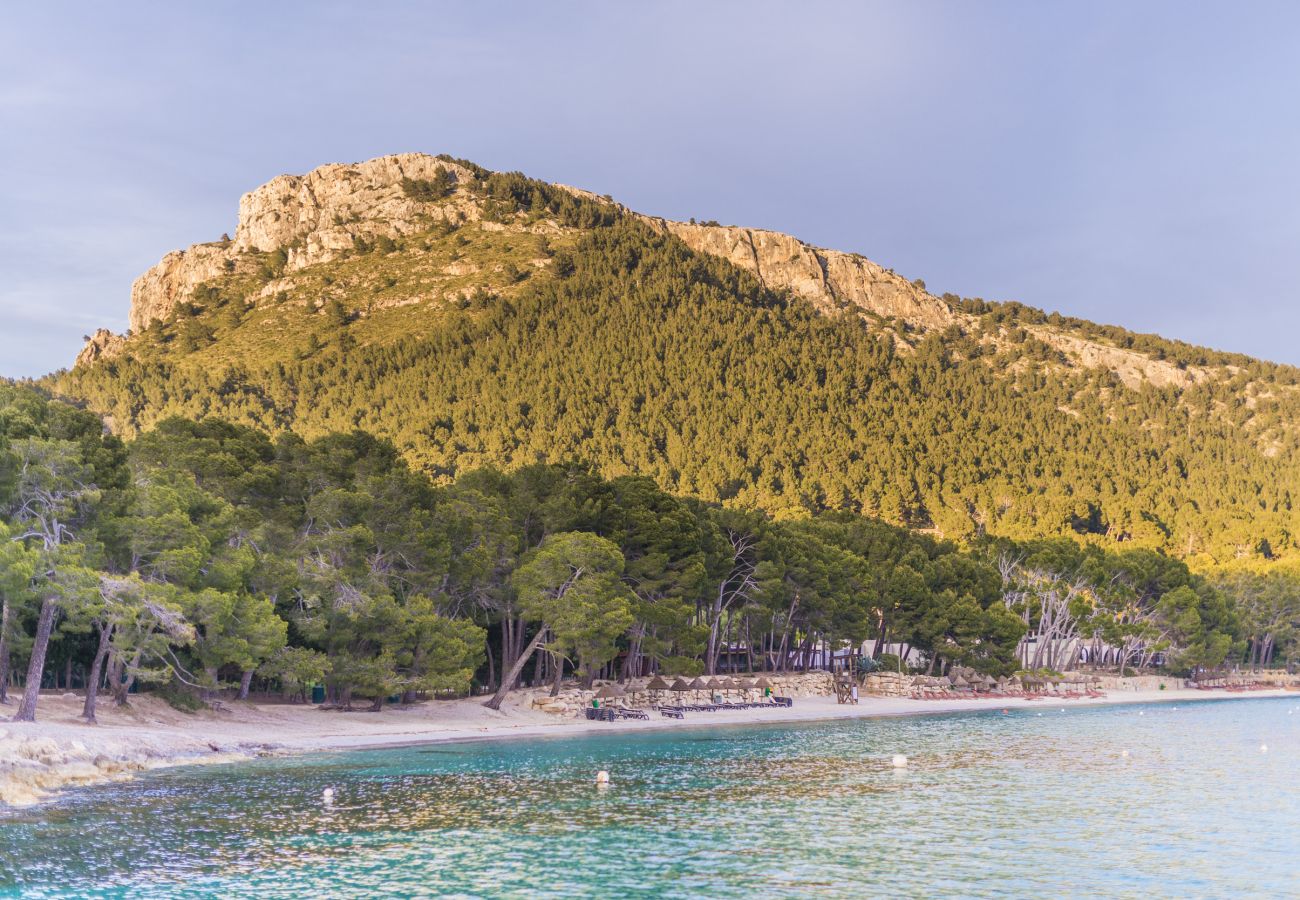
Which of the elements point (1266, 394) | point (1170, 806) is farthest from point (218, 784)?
point (1266, 394)

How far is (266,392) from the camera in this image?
466 ft

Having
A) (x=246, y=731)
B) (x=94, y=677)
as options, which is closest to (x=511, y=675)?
(x=246, y=731)

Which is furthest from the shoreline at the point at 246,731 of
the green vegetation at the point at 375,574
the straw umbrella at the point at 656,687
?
the straw umbrella at the point at 656,687

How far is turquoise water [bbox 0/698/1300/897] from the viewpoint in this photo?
62.3ft

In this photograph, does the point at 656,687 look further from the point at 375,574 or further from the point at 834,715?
the point at 375,574

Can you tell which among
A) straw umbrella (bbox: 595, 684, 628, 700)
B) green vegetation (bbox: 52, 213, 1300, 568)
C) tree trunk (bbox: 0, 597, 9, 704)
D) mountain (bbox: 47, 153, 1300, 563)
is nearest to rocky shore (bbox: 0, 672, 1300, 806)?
straw umbrella (bbox: 595, 684, 628, 700)

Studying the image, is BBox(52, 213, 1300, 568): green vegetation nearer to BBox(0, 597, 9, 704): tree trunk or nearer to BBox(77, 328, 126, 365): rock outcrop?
BBox(77, 328, 126, 365): rock outcrop

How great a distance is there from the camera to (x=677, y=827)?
80.1 ft

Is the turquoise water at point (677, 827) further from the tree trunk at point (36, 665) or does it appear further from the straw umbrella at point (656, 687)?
the straw umbrella at point (656, 687)

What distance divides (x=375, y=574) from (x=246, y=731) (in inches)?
315

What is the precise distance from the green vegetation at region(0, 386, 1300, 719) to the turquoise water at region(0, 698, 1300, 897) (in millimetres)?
6266

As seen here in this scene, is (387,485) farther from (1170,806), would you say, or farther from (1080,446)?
(1080,446)

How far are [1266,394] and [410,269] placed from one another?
497 ft

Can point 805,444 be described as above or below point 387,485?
above
